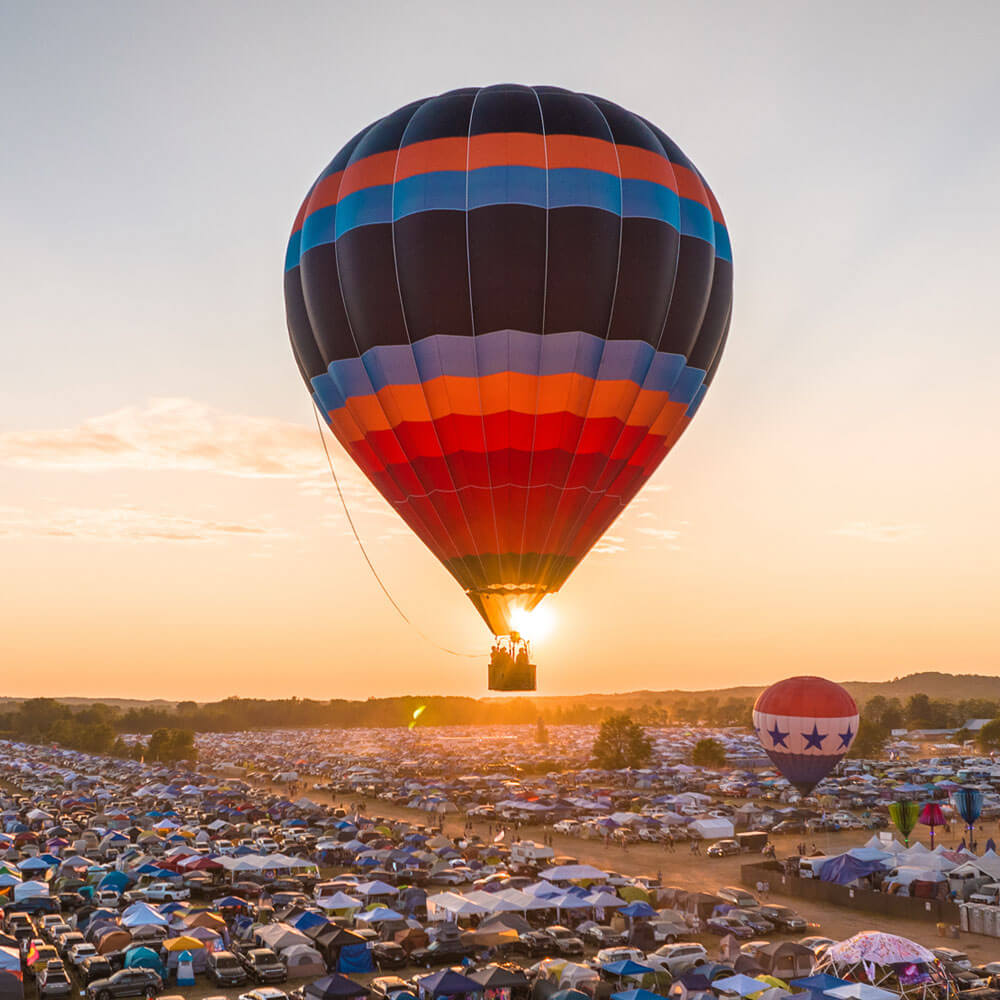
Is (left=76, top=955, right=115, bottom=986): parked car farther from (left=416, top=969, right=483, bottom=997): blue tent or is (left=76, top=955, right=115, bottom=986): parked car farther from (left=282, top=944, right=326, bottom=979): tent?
(left=416, top=969, right=483, bottom=997): blue tent

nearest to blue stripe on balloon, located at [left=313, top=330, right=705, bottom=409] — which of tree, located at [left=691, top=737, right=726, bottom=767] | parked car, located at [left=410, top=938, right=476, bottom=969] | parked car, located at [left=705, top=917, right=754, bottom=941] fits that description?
parked car, located at [left=410, top=938, right=476, bottom=969]

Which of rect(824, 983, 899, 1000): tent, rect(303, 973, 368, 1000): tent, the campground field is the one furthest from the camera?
the campground field

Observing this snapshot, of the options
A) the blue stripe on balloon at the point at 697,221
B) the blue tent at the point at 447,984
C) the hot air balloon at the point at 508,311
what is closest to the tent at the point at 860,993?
the blue tent at the point at 447,984

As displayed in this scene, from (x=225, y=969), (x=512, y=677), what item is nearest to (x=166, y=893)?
(x=225, y=969)

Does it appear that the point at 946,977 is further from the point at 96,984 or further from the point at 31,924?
the point at 31,924

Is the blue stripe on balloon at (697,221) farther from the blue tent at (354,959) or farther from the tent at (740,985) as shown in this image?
the blue tent at (354,959)

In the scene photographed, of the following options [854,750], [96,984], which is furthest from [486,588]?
[854,750]
